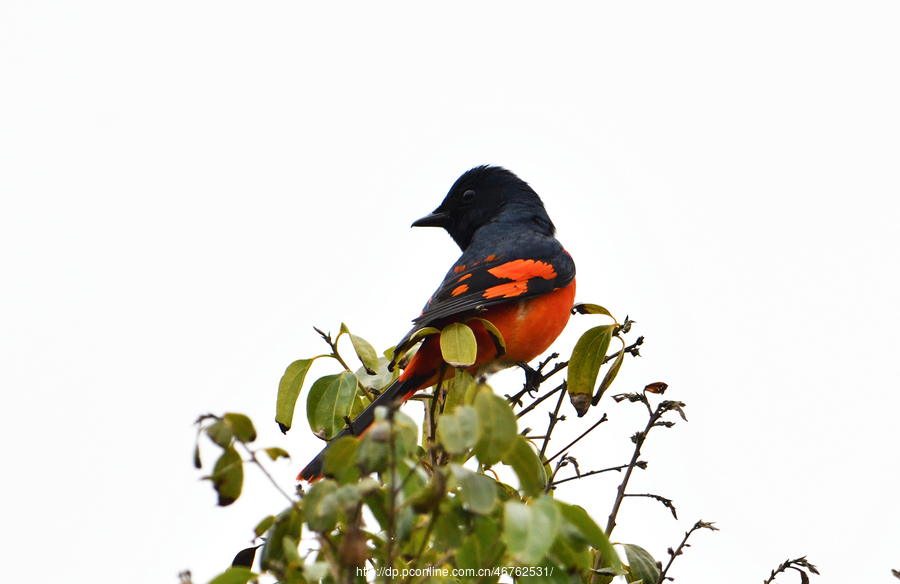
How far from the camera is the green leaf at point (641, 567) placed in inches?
92.1

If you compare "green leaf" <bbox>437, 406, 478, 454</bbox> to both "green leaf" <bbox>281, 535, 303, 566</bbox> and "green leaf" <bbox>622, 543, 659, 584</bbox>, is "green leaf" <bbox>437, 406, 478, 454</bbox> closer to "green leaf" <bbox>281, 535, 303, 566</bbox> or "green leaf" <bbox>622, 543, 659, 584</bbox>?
"green leaf" <bbox>281, 535, 303, 566</bbox>

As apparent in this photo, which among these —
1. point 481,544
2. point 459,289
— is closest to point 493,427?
point 481,544

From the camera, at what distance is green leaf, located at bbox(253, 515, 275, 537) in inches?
56.9

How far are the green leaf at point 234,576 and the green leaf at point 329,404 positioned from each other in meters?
1.10

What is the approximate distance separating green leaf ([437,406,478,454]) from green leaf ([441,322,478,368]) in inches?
47.0

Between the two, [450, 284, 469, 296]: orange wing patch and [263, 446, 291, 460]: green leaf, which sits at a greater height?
[450, 284, 469, 296]: orange wing patch

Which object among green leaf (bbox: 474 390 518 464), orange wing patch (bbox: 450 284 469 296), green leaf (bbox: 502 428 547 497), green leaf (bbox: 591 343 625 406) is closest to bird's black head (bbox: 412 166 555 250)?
orange wing patch (bbox: 450 284 469 296)

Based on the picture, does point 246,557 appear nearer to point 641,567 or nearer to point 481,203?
point 641,567

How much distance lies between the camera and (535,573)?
1.53 m

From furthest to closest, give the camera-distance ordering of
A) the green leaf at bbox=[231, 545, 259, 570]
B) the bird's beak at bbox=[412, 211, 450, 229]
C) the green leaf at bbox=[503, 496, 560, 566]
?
1. the bird's beak at bbox=[412, 211, 450, 229]
2. the green leaf at bbox=[231, 545, 259, 570]
3. the green leaf at bbox=[503, 496, 560, 566]

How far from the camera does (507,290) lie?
149 inches

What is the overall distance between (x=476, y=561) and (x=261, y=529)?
1.33ft

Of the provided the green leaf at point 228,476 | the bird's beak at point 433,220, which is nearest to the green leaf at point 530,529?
the green leaf at point 228,476

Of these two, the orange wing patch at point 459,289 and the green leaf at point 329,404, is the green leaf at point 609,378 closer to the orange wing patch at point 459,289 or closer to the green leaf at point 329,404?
the green leaf at point 329,404
